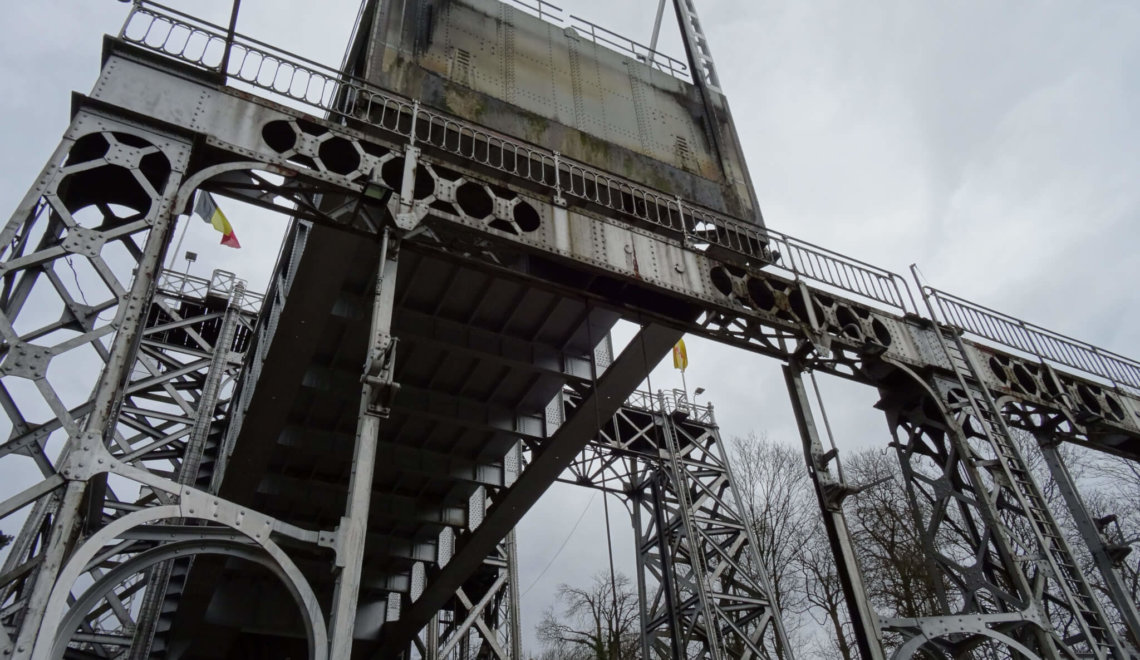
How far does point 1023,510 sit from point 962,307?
4.00 metres

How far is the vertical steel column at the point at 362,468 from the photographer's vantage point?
583 cm

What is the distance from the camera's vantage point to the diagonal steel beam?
11844 mm

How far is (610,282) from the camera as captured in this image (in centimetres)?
1030

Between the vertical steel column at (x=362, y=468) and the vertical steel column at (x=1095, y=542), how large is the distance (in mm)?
10979

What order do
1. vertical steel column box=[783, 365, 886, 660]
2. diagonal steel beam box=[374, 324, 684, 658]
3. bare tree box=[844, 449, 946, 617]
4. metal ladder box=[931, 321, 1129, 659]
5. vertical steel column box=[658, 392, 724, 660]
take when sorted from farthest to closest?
1. bare tree box=[844, 449, 946, 617]
2. vertical steel column box=[658, 392, 724, 660]
3. diagonal steel beam box=[374, 324, 684, 658]
4. metal ladder box=[931, 321, 1129, 659]
5. vertical steel column box=[783, 365, 886, 660]

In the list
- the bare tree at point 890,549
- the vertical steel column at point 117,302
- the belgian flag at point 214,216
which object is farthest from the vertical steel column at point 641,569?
the vertical steel column at point 117,302

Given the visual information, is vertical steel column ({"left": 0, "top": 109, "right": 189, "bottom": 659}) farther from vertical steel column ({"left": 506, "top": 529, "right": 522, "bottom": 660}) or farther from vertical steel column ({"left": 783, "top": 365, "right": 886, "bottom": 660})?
vertical steel column ({"left": 506, "top": 529, "right": 522, "bottom": 660})

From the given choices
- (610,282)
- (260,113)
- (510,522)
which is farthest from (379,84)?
(510,522)

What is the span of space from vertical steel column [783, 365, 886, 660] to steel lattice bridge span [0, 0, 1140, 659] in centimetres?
4

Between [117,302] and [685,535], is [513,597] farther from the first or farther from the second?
[117,302]

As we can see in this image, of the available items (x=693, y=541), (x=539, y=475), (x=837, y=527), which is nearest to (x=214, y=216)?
(x=539, y=475)

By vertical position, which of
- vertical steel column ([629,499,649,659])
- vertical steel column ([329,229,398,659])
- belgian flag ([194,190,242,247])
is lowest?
vertical steel column ([329,229,398,659])

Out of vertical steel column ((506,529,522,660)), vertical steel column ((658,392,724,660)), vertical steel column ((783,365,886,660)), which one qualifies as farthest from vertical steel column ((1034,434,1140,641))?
vertical steel column ((506,529,522,660))

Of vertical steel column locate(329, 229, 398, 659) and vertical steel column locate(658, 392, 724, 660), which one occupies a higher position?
vertical steel column locate(658, 392, 724, 660)
